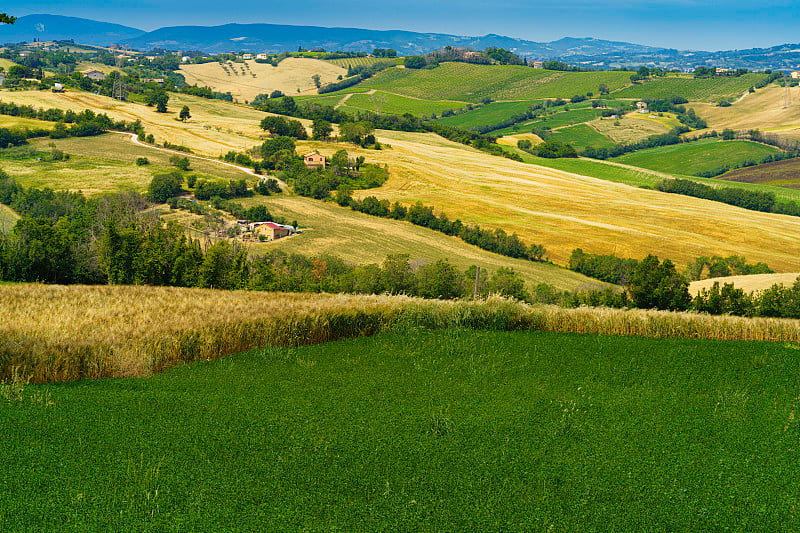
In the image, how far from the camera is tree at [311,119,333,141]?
13938cm

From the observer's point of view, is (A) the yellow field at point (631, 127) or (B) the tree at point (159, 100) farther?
(A) the yellow field at point (631, 127)

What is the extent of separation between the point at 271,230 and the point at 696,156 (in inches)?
4831

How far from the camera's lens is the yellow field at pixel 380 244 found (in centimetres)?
6994

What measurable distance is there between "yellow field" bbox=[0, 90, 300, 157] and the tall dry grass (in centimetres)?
10687

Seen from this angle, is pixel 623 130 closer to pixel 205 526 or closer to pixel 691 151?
pixel 691 151

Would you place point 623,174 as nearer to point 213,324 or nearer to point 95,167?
point 95,167

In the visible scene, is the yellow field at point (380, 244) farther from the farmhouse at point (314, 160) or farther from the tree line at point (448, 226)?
the farmhouse at point (314, 160)

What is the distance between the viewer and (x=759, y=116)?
188 metres

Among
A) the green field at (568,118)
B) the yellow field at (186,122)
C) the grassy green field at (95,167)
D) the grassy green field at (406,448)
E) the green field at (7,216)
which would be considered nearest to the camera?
the grassy green field at (406,448)

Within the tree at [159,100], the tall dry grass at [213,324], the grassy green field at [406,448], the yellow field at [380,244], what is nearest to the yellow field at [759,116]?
the yellow field at [380,244]

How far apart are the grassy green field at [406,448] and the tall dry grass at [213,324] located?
0.90 metres

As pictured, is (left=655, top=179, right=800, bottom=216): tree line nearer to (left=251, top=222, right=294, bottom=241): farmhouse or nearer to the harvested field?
the harvested field

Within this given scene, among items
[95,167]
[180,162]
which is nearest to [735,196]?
[180,162]

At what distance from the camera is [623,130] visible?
178125 mm
